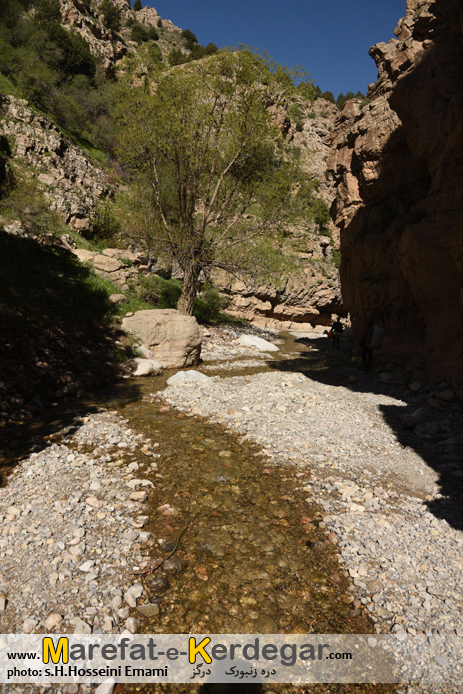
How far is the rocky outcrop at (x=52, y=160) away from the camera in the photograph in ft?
76.0

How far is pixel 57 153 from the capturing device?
27.0 m

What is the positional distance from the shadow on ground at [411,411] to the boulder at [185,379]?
16.2 ft

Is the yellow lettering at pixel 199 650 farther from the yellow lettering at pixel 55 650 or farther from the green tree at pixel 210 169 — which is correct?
the green tree at pixel 210 169

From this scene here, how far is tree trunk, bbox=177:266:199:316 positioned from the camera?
18884 millimetres

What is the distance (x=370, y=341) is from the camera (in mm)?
16078

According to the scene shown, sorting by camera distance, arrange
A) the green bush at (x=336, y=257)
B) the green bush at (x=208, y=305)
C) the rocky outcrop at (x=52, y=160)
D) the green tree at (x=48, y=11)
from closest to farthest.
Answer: the rocky outcrop at (x=52, y=160)
the green bush at (x=208, y=305)
the green bush at (x=336, y=257)
the green tree at (x=48, y=11)

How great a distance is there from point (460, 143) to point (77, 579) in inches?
602

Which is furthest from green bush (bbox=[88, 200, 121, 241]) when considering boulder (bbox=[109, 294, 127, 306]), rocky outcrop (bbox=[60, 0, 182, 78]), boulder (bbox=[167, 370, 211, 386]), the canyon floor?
rocky outcrop (bbox=[60, 0, 182, 78])

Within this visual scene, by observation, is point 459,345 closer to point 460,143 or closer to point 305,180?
point 460,143

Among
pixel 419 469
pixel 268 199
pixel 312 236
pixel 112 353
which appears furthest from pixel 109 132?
pixel 419 469

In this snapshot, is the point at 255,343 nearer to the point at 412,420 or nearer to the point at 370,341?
the point at 370,341

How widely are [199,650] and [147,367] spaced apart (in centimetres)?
1018

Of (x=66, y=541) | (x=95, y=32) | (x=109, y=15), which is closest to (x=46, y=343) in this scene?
(x=66, y=541)

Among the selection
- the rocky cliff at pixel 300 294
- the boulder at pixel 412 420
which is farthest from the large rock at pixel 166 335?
the rocky cliff at pixel 300 294
